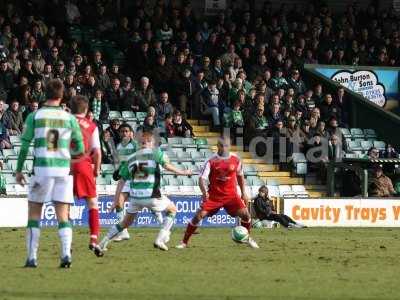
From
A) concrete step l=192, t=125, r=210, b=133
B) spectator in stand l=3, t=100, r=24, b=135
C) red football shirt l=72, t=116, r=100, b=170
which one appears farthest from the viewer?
concrete step l=192, t=125, r=210, b=133

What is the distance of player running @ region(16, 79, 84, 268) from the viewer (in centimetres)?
1367

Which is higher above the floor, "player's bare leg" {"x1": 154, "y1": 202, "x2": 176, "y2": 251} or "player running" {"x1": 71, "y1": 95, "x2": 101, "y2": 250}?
"player running" {"x1": 71, "y1": 95, "x2": 101, "y2": 250}

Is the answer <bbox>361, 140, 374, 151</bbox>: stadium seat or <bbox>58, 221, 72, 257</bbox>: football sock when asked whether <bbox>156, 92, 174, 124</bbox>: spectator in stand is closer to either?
Answer: <bbox>361, 140, 374, 151</bbox>: stadium seat

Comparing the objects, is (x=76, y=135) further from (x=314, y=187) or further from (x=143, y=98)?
(x=314, y=187)

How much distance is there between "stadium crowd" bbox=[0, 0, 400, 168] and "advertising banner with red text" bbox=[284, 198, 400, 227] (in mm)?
3148

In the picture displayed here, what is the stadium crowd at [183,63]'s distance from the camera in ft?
94.0

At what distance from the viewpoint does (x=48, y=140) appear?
1370 centimetres

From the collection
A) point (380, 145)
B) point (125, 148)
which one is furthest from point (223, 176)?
point (380, 145)

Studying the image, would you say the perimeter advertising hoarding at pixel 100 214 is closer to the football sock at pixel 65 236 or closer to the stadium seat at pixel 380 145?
the stadium seat at pixel 380 145

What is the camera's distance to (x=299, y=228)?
27828 millimetres

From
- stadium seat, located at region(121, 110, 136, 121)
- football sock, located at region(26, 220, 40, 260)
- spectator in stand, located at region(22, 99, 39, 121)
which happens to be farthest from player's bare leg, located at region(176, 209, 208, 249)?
stadium seat, located at region(121, 110, 136, 121)

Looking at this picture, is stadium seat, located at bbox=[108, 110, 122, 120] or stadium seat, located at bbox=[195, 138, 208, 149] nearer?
stadium seat, located at bbox=[108, 110, 122, 120]

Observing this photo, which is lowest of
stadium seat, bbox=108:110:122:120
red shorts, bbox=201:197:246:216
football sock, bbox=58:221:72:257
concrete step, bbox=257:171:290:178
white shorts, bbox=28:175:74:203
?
football sock, bbox=58:221:72:257

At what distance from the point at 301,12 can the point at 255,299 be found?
2668cm
